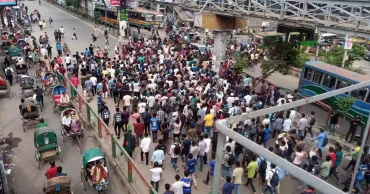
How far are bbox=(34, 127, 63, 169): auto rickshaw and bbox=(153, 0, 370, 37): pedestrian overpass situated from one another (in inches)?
460

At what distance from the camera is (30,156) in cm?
1142

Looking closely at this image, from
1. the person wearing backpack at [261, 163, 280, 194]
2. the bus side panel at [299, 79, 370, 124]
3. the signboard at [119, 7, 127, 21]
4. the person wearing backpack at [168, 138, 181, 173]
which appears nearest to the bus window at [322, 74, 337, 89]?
the bus side panel at [299, 79, 370, 124]

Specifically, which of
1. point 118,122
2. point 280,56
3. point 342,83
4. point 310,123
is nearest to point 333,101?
point 342,83

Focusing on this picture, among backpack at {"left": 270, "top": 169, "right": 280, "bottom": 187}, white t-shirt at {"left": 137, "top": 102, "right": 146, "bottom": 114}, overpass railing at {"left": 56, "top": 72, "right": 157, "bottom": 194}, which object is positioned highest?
white t-shirt at {"left": 137, "top": 102, "right": 146, "bottom": 114}

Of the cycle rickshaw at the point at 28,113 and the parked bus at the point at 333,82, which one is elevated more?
the parked bus at the point at 333,82

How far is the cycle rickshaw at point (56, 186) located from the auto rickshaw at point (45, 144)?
2557 mm

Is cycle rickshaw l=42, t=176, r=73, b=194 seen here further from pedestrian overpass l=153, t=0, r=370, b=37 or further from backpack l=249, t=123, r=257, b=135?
pedestrian overpass l=153, t=0, r=370, b=37

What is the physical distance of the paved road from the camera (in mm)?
9859

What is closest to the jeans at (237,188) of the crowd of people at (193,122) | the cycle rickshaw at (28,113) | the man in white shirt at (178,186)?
the crowd of people at (193,122)

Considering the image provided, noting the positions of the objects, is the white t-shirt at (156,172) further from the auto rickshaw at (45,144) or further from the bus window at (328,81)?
the bus window at (328,81)

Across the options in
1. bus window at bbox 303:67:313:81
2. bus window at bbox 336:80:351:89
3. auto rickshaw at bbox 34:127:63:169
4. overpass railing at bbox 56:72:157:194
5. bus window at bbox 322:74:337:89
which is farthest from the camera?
bus window at bbox 303:67:313:81

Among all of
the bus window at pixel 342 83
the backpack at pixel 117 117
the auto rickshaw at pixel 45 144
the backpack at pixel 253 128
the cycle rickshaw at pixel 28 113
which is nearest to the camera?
the auto rickshaw at pixel 45 144

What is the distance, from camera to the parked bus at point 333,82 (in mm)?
14672

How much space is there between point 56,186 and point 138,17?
32812 millimetres
